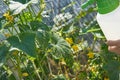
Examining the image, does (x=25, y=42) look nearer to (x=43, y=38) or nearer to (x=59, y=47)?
(x=43, y=38)

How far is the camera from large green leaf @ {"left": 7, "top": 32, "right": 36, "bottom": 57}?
165cm

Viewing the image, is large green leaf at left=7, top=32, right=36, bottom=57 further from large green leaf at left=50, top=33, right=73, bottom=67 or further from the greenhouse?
large green leaf at left=50, top=33, right=73, bottom=67

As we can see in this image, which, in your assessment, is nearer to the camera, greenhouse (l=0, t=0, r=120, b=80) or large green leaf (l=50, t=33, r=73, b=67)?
greenhouse (l=0, t=0, r=120, b=80)

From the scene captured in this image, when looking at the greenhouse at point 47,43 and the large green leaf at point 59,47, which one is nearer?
the greenhouse at point 47,43

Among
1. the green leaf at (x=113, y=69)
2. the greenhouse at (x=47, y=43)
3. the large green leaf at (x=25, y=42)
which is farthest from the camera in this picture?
the green leaf at (x=113, y=69)

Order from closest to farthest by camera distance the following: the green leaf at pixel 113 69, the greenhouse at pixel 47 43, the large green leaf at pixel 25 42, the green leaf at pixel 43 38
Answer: the greenhouse at pixel 47 43
the large green leaf at pixel 25 42
the green leaf at pixel 43 38
the green leaf at pixel 113 69

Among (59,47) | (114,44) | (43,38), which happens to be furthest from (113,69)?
(114,44)

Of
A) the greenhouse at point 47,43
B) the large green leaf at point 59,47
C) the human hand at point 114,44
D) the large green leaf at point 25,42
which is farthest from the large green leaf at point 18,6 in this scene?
the human hand at point 114,44

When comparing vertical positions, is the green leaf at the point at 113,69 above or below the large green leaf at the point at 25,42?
below

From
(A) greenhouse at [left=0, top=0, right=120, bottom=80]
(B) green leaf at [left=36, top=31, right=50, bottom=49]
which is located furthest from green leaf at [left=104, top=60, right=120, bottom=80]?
(B) green leaf at [left=36, top=31, right=50, bottom=49]

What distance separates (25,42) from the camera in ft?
5.51

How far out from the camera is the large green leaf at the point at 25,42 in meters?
1.65

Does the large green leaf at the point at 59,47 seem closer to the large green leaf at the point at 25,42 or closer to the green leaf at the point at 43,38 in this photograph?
the green leaf at the point at 43,38

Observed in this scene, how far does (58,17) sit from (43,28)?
510 millimetres
